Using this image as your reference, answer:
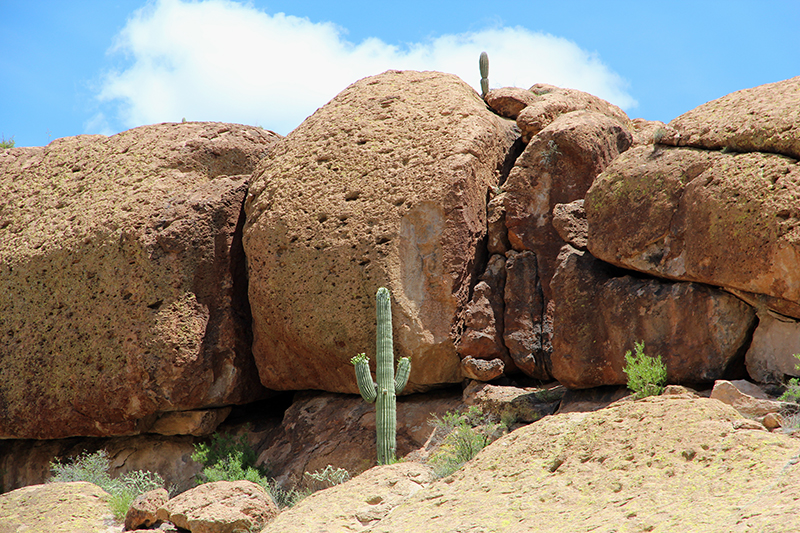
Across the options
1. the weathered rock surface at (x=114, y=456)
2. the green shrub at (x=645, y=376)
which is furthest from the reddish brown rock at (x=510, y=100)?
the weathered rock surface at (x=114, y=456)

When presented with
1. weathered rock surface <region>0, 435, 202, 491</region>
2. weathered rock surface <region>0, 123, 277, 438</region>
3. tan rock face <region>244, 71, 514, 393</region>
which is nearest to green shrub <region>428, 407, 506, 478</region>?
tan rock face <region>244, 71, 514, 393</region>

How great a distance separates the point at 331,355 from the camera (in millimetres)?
9688

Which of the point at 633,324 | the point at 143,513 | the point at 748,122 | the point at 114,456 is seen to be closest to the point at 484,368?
the point at 633,324

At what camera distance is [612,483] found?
17.4 feet

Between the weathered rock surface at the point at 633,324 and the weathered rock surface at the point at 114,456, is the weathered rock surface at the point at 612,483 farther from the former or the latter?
the weathered rock surface at the point at 114,456

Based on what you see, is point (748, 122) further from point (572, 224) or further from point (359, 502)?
point (359, 502)

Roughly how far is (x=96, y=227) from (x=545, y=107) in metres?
6.71

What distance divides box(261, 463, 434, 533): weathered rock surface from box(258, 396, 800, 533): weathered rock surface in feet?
0.05

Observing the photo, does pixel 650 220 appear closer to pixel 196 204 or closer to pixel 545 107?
pixel 545 107

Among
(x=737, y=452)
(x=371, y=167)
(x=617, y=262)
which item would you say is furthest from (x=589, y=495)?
(x=371, y=167)

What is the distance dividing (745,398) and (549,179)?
404cm

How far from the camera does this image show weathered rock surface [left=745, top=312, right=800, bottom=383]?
705 cm

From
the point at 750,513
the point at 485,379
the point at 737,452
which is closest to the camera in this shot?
the point at 750,513

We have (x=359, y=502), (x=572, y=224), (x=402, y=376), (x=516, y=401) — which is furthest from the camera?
(x=572, y=224)
